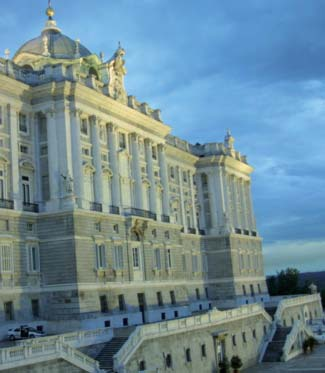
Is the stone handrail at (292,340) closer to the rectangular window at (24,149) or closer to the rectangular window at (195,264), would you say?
the rectangular window at (195,264)

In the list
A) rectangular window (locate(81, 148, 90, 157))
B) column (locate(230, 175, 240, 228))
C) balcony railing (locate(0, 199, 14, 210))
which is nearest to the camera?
balcony railing (locate(0, 199, 14, 210))

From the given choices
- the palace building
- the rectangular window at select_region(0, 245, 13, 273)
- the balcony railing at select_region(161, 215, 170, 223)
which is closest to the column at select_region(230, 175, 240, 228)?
the palace building

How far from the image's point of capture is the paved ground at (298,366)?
47.2 meters

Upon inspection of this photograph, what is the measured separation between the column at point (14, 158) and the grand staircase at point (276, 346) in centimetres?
2532

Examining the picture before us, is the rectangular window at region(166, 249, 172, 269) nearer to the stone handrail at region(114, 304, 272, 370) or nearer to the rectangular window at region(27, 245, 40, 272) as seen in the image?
the stone handrail at region(114, 304, 272, 370)

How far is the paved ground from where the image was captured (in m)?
47.2

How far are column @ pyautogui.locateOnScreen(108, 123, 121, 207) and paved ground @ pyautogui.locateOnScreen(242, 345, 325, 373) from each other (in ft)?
56.0

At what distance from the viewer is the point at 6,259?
4175 cm

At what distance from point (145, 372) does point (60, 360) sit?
20.6ft

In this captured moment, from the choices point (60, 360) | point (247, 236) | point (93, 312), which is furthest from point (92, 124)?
point (247, 236)

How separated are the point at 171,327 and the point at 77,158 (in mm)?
14721

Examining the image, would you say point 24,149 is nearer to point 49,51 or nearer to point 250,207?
point 49,51

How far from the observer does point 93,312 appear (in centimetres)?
4428

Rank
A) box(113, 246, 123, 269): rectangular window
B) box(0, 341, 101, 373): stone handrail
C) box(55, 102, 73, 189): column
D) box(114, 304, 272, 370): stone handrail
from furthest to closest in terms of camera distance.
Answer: box(113, 246, 123, 269): rectangular window < box(55, 102, 73, 189): column < box(114, 304, 272, 370): stone handrail < box(0, 341, 101, 373): stone handrail
